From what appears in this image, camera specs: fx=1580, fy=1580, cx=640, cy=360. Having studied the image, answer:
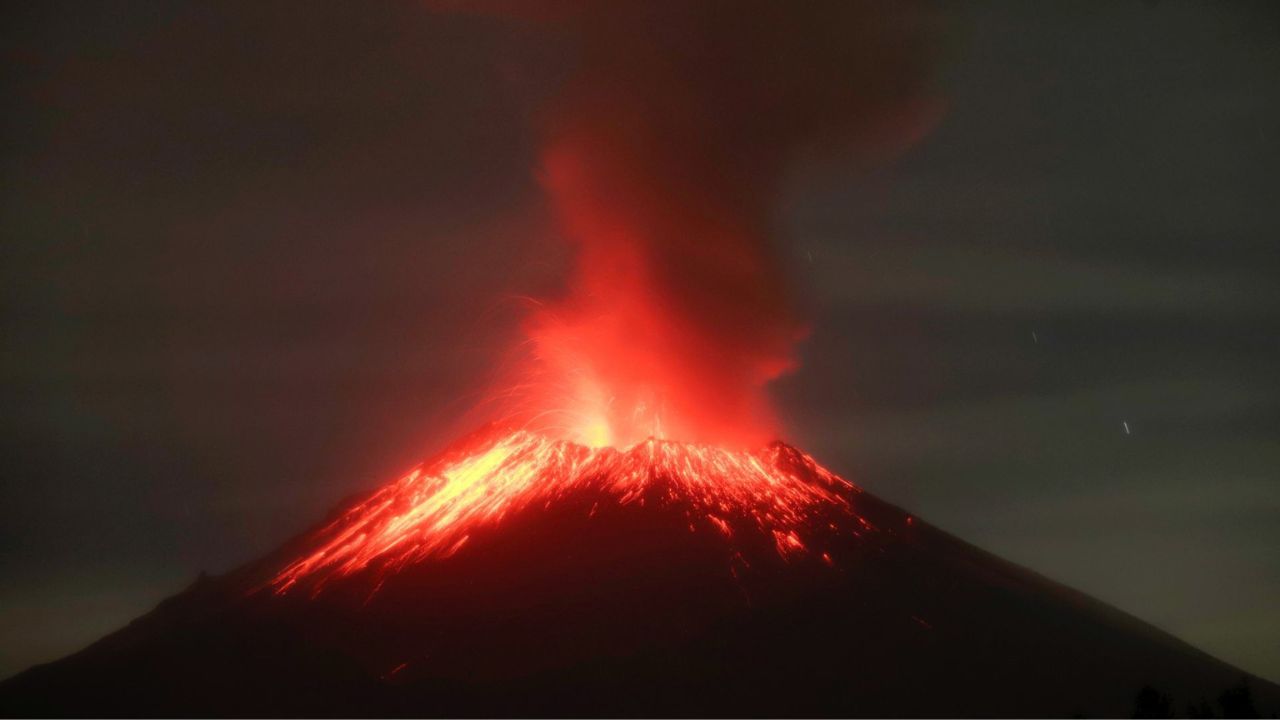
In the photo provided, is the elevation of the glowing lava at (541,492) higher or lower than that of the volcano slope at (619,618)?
higher

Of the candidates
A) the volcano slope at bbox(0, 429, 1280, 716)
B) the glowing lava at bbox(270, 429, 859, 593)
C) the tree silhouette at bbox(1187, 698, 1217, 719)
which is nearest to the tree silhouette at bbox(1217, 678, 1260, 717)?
the tree silhouette at bbox(1187, 698, 1217, 719)

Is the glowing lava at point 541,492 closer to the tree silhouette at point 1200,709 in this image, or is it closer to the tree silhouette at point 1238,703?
the tree silhouette at point 1200,709

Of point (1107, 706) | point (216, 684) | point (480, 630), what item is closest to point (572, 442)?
point (480, 630)

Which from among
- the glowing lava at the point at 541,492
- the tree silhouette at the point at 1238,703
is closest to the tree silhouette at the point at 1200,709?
the tree silhouette at the point at 1238,703

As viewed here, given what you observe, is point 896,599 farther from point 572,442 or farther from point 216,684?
point 216,684

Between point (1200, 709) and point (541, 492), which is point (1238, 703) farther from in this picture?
point (541, 492)

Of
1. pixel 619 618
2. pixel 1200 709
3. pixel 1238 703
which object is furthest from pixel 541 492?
pixel 1238 703
